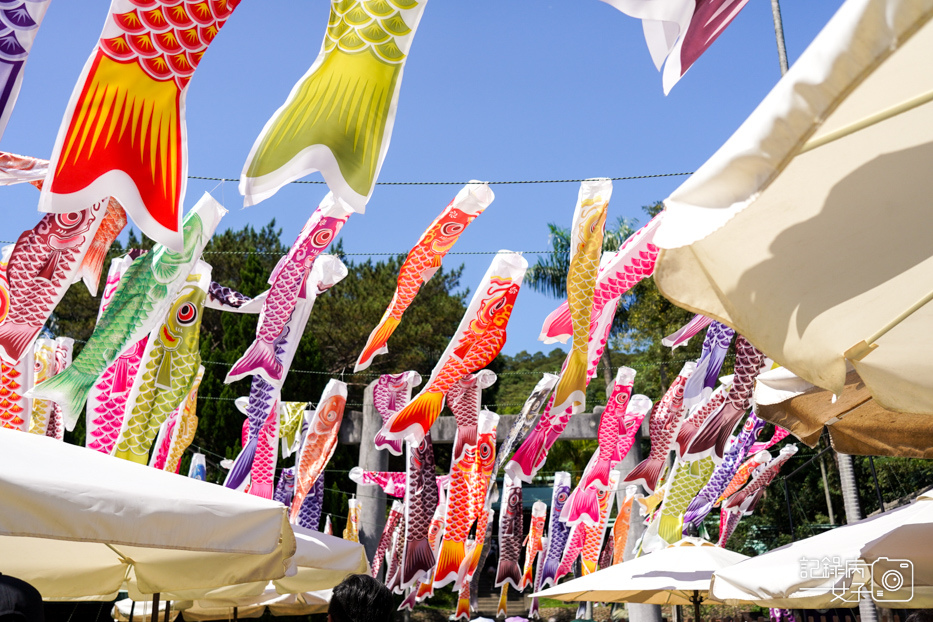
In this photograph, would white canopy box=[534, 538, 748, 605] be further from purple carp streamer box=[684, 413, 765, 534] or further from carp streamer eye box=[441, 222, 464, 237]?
carp streamer eye box=[441, 222, 464, 237]

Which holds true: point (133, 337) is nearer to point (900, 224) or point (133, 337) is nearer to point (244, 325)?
point (900, 224)

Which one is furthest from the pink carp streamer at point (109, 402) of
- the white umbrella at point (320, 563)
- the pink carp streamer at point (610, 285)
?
the pink carp streamer at point (610, 285)

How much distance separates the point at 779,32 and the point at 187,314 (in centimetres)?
625

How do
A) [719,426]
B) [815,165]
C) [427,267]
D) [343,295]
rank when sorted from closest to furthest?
[815,165], [427,267], [719,426], [343,295]

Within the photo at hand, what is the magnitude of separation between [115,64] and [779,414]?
3296 mm

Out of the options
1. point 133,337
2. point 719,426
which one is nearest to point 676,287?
point 133,337

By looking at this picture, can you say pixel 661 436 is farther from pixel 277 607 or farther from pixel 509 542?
pixel 277 607

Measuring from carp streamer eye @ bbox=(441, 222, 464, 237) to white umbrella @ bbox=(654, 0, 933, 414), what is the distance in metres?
4.69

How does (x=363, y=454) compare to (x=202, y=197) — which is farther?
Answer: (x=363, y=454)

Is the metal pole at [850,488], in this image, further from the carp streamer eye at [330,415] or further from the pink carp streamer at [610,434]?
the carp streamer eye at [330,415]

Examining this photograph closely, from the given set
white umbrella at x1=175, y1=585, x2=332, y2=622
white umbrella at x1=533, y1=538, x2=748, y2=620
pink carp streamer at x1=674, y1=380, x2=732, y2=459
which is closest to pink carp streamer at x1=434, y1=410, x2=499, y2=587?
white umbrella at x1=175, y1=585, x2=332, y2=622

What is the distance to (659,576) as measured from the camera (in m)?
7.02

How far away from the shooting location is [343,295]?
2348 centimetres

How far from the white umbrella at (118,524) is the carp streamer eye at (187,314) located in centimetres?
280
